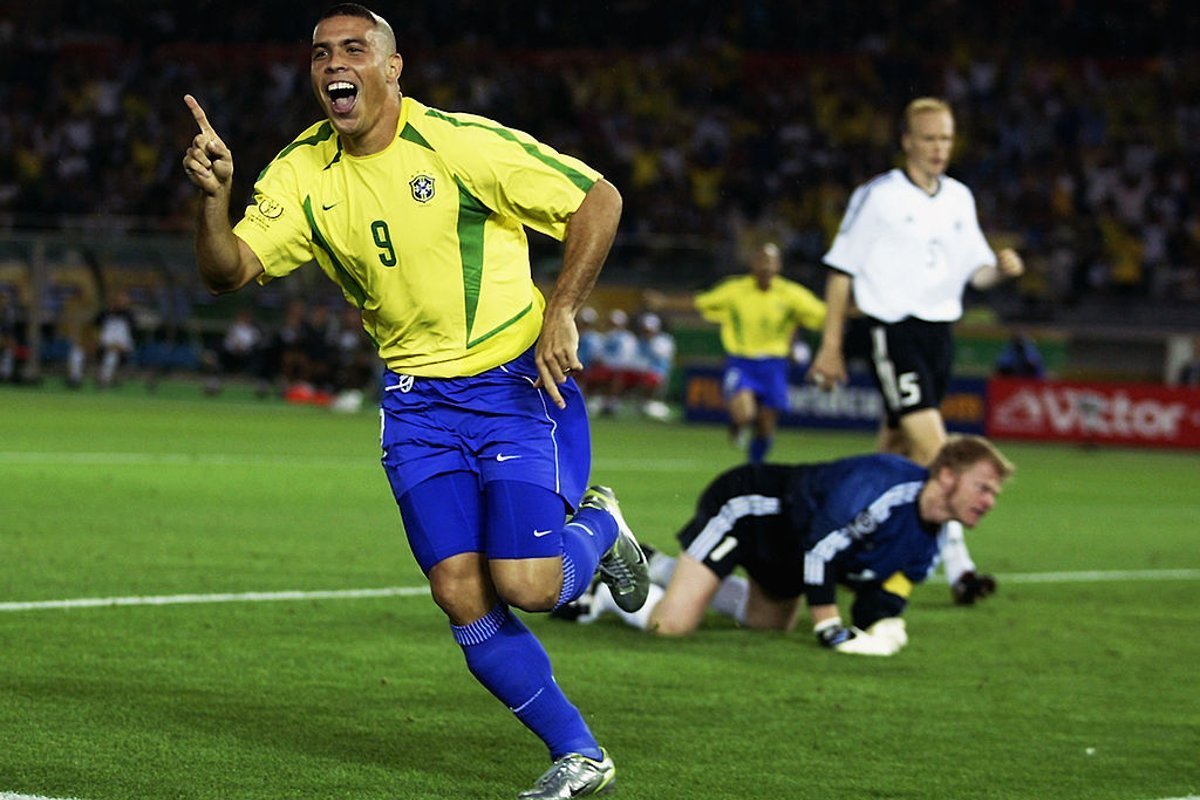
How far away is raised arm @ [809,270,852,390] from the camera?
9875 mm

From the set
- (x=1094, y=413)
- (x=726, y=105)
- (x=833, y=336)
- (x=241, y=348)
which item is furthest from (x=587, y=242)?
(x=726, y=105)

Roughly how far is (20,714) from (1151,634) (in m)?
5.39

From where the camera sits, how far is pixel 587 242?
5188 millimetres

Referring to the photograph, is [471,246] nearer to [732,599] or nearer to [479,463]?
[479,463]

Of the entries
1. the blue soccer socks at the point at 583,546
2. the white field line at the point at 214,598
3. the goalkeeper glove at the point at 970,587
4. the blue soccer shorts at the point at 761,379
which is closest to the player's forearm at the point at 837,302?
the goalkeeper glove at the point at 970,587

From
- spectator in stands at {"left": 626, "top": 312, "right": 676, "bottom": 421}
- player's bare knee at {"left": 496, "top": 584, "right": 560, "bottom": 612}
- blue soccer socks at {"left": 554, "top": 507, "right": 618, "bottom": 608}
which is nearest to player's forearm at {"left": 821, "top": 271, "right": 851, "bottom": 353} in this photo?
blue soccer socks at {"left": 554, "top": 507, "right": 618, "bottom": 608}

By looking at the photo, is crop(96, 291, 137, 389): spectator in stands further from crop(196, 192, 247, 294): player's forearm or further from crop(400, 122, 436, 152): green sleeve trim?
crop(196, 192, 247, 294): player's forearm

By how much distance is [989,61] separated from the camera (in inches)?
1355

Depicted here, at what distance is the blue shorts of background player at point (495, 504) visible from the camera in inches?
201

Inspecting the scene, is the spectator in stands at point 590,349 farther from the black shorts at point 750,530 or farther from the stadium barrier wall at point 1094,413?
the black shorts at point 750,530

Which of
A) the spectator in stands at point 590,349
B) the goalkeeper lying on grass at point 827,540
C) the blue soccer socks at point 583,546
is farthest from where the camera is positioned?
the spectator in stands at point 590,349

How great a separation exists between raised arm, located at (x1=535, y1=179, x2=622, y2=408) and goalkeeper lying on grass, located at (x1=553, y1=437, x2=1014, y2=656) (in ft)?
9.51

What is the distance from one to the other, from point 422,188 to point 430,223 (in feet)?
0.33

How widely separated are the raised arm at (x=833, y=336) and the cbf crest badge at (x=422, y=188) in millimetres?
4807
